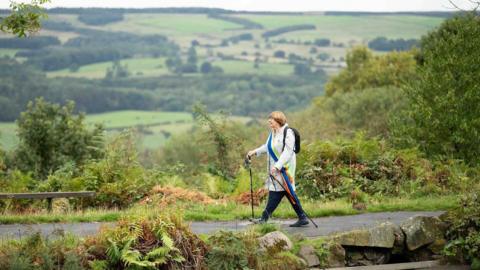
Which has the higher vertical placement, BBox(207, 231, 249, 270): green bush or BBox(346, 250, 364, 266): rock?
BBox(207, 231, 249, 270): green bush

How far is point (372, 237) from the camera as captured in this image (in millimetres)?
15547

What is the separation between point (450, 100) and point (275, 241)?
626 inches

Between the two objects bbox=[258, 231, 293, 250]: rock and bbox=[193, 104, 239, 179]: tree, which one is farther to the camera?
bbox=[193, 104, 239, 179]: tree

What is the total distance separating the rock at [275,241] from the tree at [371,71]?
56.0 metres

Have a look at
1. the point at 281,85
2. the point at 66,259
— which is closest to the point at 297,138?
the point at 66,259

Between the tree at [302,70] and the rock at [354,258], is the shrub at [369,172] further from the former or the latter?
the tree at [302,70]

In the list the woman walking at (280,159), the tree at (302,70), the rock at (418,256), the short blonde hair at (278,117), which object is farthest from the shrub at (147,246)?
the tree at (302,70)

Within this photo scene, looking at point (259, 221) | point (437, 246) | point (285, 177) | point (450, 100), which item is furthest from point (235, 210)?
point (450, 100)

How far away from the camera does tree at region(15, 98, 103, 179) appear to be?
43.4m

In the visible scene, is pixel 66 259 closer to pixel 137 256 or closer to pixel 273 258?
pixel 137 256

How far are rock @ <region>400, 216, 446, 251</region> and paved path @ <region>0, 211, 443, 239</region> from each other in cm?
80

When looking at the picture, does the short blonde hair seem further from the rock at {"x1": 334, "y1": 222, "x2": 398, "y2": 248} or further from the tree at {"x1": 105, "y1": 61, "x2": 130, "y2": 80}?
the tree at {"x1": 105, "y1": 61, "x2": 130, "y2": 80}

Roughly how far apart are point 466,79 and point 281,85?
15225 centimetres

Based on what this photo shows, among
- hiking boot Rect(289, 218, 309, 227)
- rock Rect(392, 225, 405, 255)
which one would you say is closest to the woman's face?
hiking boot Rect(289, 218, 309, 227)
